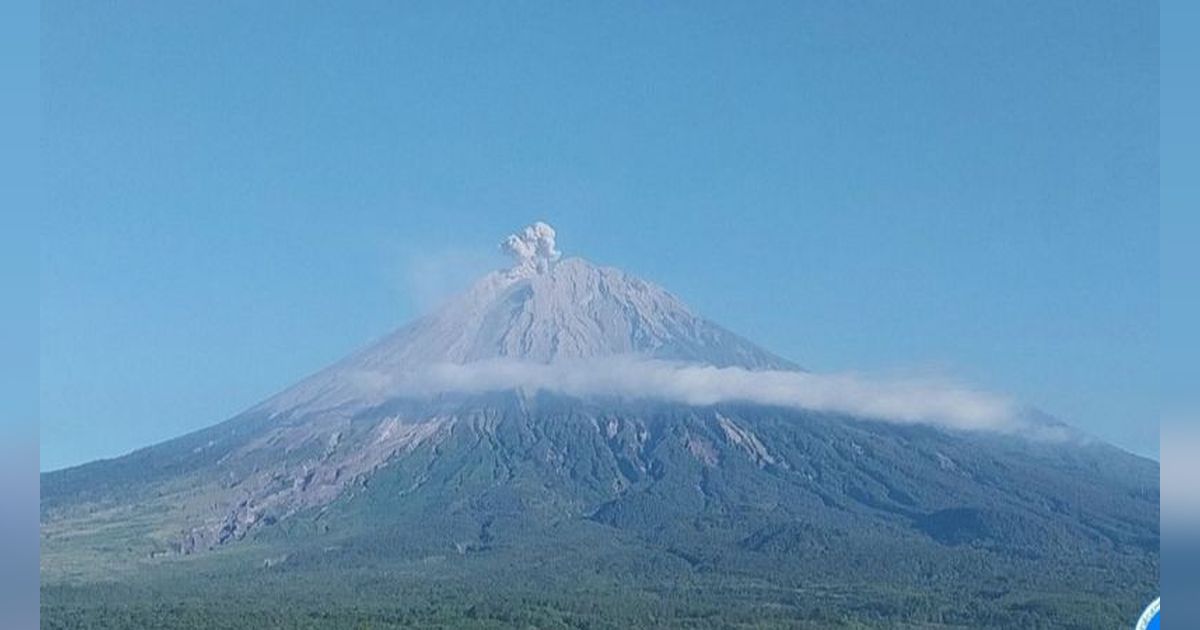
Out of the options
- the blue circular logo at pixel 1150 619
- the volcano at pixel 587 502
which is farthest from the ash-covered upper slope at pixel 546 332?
the blue circular logo at pixel 1150 619

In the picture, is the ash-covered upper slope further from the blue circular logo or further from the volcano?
the blue circular logo

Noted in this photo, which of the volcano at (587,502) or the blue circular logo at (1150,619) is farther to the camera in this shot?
the volcano at (587,502)

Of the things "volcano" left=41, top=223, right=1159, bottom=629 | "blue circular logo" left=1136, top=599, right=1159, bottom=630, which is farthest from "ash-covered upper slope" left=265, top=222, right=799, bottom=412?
"blue circular logo" left=1136, top=599, right=1159, bottom=630

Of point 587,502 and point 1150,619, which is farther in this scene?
point 587,502

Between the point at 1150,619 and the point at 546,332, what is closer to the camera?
the point at 1150,619

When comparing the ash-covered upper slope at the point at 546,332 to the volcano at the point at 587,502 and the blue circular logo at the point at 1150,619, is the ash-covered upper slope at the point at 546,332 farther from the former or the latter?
the blue circular logo at the point at 1150,619

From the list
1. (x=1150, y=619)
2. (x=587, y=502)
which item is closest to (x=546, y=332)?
(x=587, y=502)

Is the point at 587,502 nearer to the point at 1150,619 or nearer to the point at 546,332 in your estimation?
the point at 546,332

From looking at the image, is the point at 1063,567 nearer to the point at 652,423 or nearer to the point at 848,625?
the point at 848,625

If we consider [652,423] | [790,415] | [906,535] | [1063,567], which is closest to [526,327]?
[652,423]
